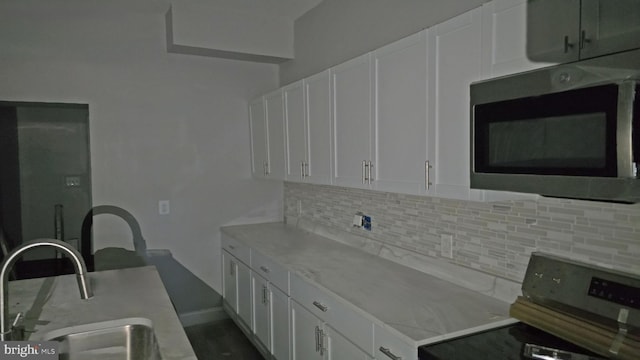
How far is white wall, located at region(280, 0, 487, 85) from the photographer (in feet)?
8.00

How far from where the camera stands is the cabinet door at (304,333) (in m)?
2.31

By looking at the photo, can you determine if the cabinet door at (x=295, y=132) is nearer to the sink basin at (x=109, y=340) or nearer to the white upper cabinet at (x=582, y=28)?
the sink basin at (x=109, y=340)

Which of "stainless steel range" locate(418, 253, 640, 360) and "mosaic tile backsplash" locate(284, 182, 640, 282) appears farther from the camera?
"mosaic tile backsplash" locate(284, 182, 640, 282)

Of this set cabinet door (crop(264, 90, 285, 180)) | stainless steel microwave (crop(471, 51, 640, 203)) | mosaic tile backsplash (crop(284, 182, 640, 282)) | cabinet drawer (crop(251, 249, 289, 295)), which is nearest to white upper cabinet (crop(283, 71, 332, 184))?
cabinet door (crop(264, 90, 285, 180))

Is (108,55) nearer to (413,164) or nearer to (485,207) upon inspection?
(413,164)

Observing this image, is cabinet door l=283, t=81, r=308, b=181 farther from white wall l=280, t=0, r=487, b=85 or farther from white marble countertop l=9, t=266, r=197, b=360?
white marble countertop l=9, t=266, r=197, b=360

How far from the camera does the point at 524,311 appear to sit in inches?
65.5

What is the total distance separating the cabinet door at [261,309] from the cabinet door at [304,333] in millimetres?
439

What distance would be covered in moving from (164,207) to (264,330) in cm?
147

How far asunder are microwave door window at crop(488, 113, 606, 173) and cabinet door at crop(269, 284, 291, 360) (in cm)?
172

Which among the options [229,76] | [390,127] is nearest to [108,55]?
[229,76]

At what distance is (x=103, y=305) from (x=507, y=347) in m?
1.61

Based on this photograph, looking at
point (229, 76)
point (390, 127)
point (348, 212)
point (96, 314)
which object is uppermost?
point (229, 76)

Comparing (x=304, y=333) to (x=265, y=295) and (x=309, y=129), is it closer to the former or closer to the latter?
(x=265, y=295)
